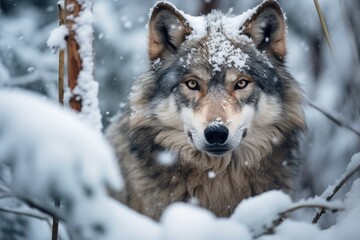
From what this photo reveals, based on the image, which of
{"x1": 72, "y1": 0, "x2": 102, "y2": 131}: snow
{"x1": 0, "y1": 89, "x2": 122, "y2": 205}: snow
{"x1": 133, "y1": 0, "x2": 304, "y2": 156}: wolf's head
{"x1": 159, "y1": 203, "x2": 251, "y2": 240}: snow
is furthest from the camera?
{"x1": 133, "y1": 0, "x2": 304, "y2": 156}: wolf's head

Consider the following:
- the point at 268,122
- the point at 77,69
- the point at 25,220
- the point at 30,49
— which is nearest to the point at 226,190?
the point at 268,122

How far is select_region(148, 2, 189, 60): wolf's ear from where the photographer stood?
386 centimetres

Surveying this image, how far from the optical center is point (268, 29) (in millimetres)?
3938

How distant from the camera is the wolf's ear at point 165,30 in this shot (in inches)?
152

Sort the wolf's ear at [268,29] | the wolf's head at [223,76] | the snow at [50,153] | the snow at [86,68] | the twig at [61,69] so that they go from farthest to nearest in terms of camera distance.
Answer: the wolf's ear at [268,29] < the wolf's head at [223,76] < the twig at [61,69] < the snow at [86,68] < the snow at [50,153]

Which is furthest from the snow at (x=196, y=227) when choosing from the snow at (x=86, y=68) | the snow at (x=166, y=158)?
the snow at (x=166, y=158)

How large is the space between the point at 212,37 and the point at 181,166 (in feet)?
3.47

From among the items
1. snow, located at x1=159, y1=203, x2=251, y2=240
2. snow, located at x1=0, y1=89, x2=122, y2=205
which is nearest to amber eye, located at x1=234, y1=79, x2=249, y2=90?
snow, located at x1=159, y1=203, x2=251, y2=240

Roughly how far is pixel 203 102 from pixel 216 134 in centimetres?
34

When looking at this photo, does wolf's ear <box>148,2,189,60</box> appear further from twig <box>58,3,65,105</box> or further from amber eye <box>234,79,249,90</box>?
twig <box>58,3,65,105</box>

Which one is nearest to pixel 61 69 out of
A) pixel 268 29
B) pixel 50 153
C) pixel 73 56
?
pixel 73 56

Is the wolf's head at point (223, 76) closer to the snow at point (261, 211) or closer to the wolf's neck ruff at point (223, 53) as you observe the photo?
the wolf's neck ruff at point (223, 53)

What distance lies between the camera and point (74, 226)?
1.37 m

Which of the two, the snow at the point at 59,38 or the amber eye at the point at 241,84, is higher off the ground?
the amber eye at the point at 241,84
